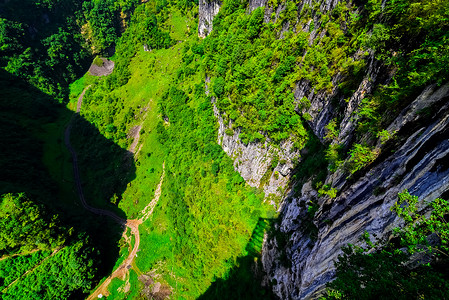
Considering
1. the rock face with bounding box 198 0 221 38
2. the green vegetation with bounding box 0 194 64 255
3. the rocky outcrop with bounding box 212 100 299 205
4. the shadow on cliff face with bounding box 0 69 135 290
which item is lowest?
the green vegetation with bounding box 0 194 64 255

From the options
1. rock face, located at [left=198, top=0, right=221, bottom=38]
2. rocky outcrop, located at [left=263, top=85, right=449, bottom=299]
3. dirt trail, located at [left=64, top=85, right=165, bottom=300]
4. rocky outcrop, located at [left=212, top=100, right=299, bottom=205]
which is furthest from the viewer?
rock face, located at [left=198, top=0, right=221, bottom=38]

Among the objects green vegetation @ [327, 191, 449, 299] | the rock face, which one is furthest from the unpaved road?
the rock face

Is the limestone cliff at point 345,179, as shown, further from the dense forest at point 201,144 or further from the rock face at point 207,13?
the rock face at point 207,13

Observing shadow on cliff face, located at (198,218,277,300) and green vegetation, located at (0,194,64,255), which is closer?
shadow on cliff face, located at (198,218,277,300)

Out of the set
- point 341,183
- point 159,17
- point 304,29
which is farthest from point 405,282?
point 159,17

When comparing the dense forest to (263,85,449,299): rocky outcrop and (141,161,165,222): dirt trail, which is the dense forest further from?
(263,85,449,299): rocky outcrop

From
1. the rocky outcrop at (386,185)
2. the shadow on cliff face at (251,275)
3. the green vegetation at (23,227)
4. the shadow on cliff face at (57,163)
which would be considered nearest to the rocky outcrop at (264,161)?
the shadow on cliff face at (251,275)

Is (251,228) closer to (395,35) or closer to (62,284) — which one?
(395,35)
